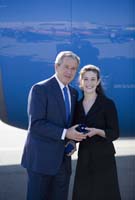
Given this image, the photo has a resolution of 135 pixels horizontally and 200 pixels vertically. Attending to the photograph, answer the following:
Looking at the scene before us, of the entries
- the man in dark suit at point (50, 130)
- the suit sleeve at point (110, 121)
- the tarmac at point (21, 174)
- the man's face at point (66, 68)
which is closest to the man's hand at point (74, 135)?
the man in dark suit at point (50, 130)

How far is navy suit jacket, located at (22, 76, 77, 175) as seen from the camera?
2.98m

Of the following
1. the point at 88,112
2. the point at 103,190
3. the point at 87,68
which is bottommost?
the point at 103,190

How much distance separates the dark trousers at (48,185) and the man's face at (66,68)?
23.4 inches

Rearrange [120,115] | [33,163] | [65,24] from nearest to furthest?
[33,163], [65,24], [120,115]

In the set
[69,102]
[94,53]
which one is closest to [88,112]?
[69,102]

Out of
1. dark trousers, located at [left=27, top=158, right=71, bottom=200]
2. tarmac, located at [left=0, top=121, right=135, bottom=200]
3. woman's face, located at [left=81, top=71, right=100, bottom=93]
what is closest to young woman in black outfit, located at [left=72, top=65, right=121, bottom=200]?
woman's face, located at [left=81, top=71, right=100, bottom=93]

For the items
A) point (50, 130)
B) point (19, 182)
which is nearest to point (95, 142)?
point (50, 130)

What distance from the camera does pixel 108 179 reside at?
10.6 feet

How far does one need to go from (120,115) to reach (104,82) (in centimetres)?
48

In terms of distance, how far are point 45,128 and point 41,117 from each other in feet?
0.26

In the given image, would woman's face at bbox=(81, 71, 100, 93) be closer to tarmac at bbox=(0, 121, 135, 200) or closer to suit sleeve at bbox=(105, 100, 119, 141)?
suit sleeve at bbox=(105, 100, 119, 141)

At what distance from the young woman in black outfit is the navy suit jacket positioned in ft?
0.57

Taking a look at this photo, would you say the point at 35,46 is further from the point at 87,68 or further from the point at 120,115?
the point at 87,68

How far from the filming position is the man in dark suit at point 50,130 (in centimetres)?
298
